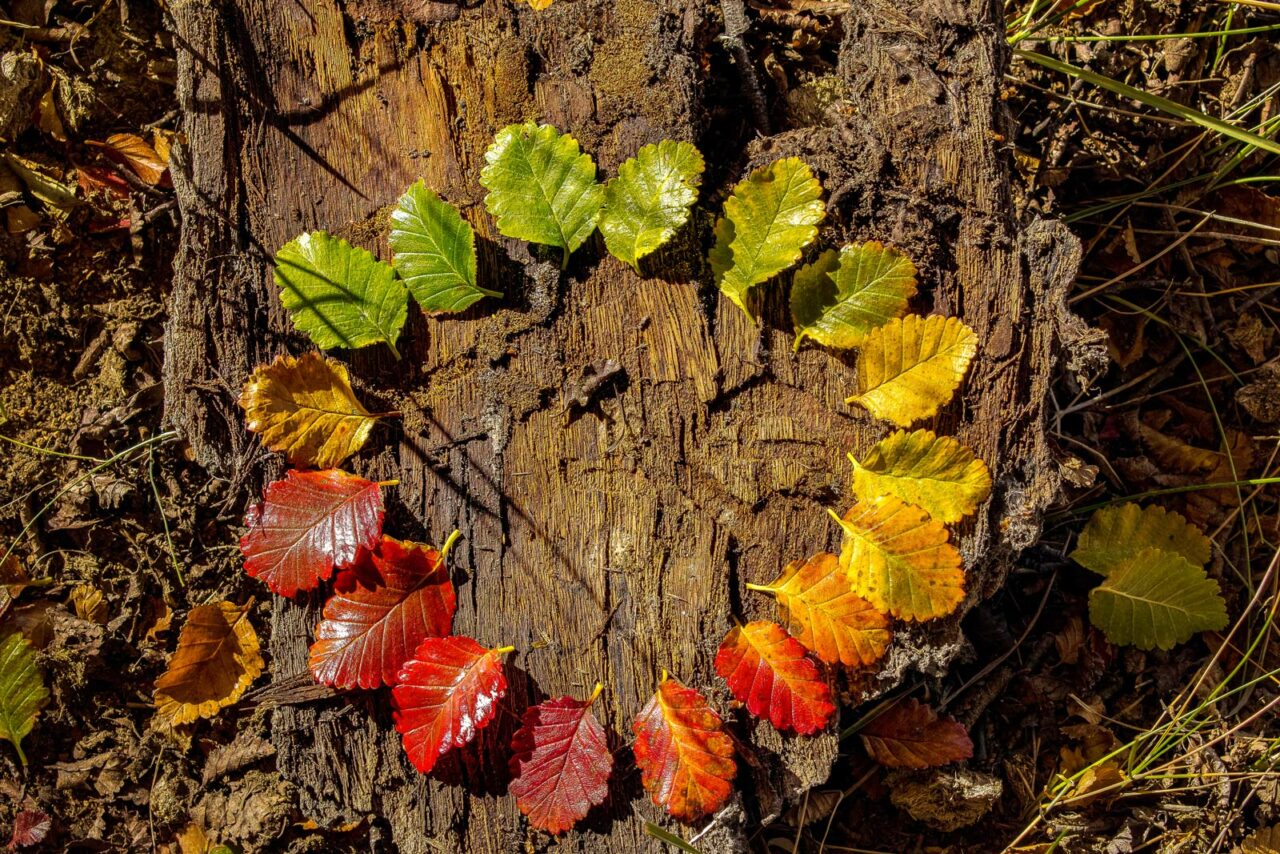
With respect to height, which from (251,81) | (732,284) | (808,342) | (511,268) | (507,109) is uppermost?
(251,81)

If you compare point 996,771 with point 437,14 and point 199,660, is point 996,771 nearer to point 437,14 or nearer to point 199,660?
point 199,660

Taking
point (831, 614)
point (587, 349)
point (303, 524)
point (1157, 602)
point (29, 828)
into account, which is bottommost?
point (1157, 602)

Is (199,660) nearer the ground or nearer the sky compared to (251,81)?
nearer the ground

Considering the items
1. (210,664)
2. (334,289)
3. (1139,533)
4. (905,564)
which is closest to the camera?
(905,564)

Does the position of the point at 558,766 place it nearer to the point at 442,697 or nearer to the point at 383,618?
the point at 442,697

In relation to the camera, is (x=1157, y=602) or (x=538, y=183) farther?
(x=1157, y=602)

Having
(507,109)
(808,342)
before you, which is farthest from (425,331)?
(808,342)

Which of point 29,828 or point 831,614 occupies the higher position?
point 831,614

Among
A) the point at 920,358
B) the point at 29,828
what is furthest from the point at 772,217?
the point at 29,828
